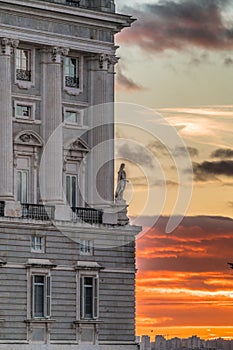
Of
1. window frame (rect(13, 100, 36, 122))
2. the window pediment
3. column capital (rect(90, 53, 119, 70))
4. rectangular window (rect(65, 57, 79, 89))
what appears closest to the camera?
the window pediment

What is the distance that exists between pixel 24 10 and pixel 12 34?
1.31 m

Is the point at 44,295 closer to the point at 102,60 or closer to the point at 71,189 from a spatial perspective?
the point at 71,189

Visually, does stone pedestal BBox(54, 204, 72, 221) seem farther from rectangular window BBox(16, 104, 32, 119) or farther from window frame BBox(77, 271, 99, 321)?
rectangular window BBox(16, 104, 32, 119)

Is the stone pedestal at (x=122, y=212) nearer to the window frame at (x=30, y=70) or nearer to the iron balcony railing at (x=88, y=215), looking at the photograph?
the iron balcony railing at (x=88, y=215)

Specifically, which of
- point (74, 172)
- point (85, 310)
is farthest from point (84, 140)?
point (85, 310)

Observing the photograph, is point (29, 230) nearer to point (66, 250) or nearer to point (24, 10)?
Result: point (66, 250)

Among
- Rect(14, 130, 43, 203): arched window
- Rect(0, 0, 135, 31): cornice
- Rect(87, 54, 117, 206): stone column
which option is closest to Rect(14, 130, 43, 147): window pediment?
Rect(14, 130, 43, 203): arched window

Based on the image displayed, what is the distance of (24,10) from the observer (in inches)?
4099

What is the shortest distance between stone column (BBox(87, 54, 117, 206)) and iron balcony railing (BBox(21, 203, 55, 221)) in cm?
320

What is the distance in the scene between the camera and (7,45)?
104 m

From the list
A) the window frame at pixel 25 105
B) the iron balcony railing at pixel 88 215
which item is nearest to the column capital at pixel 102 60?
the window frame at pixel 25 105

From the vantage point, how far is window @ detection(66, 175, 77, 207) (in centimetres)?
10656

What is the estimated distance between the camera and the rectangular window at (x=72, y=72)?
107500mm

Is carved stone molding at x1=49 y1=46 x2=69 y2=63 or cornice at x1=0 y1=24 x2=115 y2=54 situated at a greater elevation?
cornice at x1=0 y1=24 x2=115 y2=54
